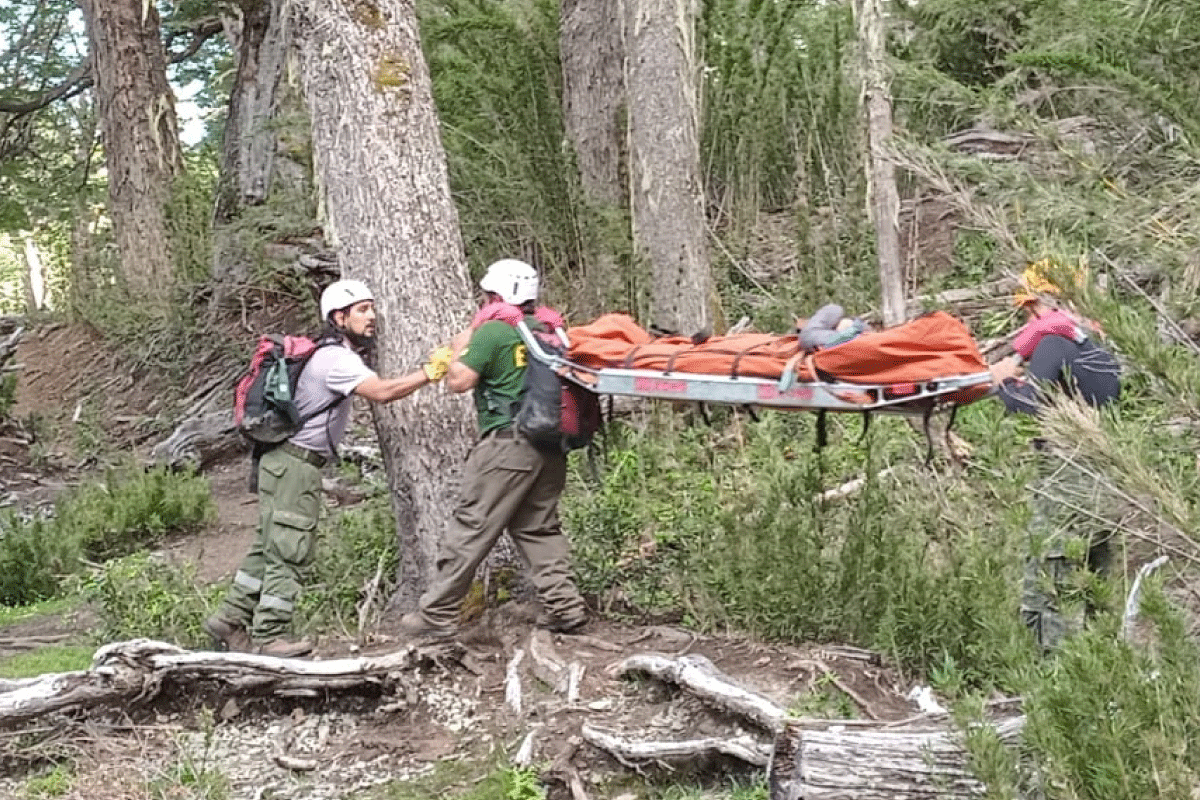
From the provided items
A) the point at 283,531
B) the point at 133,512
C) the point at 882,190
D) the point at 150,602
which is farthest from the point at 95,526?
the point at 882,190

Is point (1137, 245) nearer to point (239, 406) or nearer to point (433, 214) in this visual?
point (433, 214)

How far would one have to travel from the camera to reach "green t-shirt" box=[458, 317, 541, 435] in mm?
6508

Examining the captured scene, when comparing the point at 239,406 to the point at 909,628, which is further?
the point at 239,406

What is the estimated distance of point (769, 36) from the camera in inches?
417

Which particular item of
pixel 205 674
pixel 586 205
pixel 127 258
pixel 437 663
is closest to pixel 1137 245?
pixel 437 663

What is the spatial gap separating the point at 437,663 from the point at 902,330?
284 centimetres

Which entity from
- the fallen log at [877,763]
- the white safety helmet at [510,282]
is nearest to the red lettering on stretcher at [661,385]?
the white safety helmet at [510,282]


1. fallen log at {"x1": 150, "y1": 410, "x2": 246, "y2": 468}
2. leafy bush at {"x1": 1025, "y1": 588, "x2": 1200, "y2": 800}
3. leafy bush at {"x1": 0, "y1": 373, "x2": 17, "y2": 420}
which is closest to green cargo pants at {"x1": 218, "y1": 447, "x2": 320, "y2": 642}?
leafy bush at {"x1": 1025, "y1": 588, "x2": 1200, "y2": 800}

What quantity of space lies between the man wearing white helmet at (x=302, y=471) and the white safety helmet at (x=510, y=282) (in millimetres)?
698

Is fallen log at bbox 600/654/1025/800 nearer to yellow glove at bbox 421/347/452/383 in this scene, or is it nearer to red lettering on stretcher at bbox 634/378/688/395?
red lettering on stretcher at bbox 634/378/688/395

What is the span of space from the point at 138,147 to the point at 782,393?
1438cm

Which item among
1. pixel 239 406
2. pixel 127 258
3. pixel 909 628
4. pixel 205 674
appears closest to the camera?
pixel 909 628

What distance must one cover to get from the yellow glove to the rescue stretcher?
0.52 metres

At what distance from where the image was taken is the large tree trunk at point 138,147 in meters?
17.6
